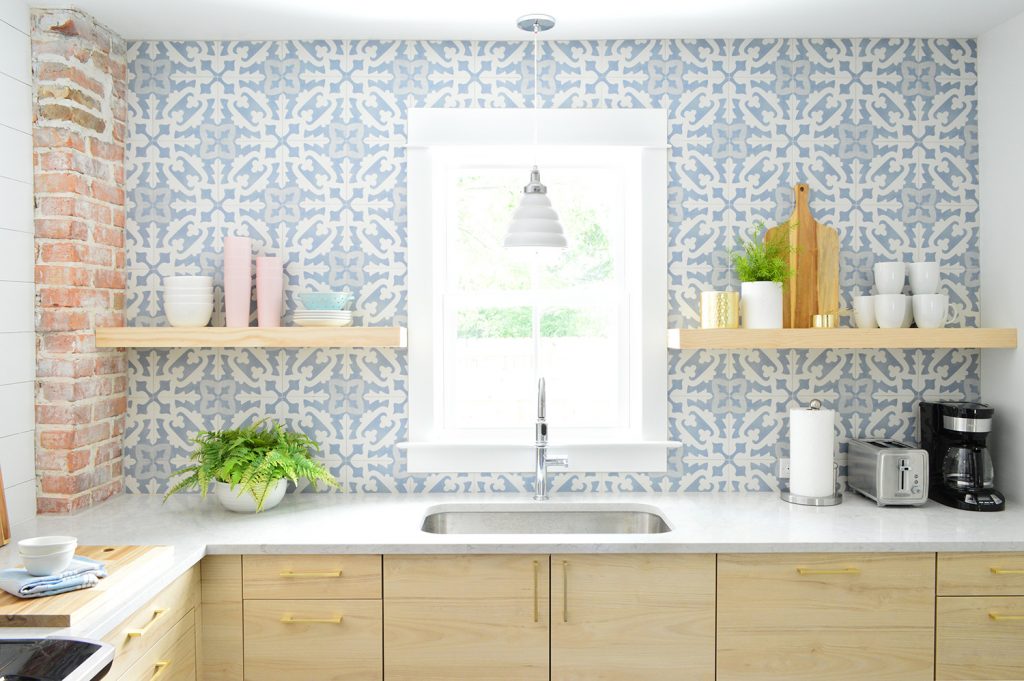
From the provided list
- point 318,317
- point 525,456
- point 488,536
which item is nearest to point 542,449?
point 525,456

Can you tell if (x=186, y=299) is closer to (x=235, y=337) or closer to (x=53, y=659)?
(x=235, y=337)

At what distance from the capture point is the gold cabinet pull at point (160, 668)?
6.38 ft

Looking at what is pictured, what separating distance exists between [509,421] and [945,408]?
62.8 inches

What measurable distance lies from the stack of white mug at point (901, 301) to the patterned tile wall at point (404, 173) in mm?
120

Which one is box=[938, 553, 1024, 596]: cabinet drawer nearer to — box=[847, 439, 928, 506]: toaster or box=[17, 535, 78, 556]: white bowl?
box=[847, 439, 928, 506]: toaster

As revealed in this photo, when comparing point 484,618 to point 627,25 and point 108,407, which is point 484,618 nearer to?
point 108,407

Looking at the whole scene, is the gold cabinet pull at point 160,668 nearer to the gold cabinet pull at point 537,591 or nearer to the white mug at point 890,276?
the gold cabinet pull at point 537,591

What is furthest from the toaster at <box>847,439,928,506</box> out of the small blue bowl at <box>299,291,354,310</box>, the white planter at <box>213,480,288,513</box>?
the white planter at <box>213,480,288,513</box>

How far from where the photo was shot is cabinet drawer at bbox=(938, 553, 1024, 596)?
7.25 ft

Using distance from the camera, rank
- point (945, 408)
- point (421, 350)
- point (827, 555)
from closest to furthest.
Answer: point (827, 555), point (945, 408), point (421, 350)

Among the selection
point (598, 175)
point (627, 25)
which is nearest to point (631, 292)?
point (598, 175)

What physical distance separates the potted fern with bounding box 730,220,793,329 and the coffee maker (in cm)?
68

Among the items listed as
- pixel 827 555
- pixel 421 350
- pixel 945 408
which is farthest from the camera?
pixel 421 350

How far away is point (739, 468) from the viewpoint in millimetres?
2842
